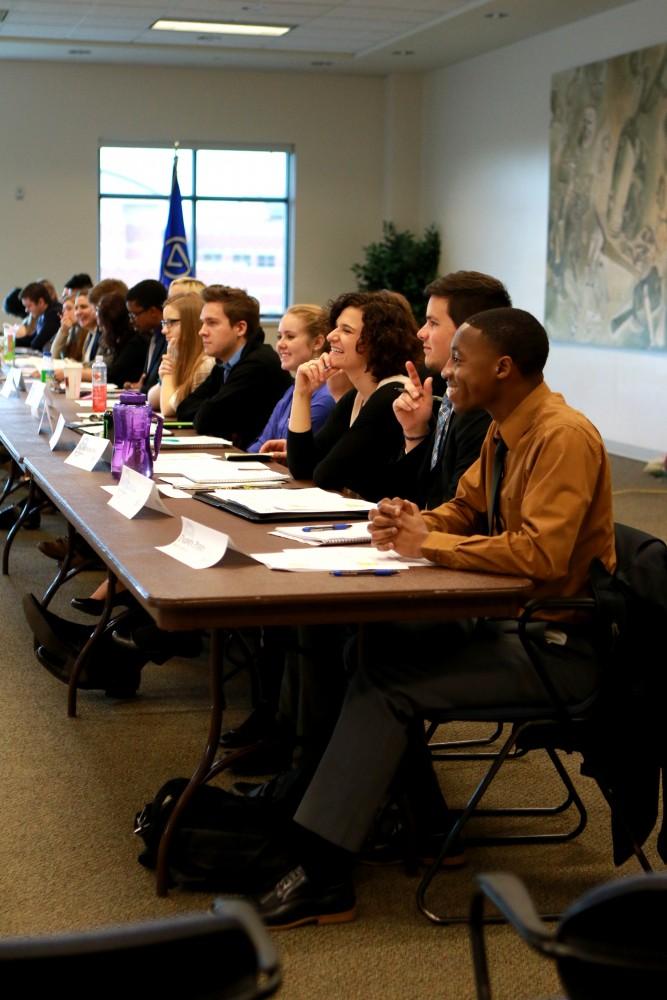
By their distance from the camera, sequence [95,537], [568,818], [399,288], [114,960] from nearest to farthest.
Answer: [114,960] < [95,537] < [568,818] < [399,288]

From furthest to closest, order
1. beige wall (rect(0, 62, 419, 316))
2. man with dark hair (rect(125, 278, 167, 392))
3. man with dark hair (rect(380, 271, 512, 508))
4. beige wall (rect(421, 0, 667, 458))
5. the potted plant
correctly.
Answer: the potted plant
beige wall (rect(0, 62, 419, 316))
beige wall (rect(421, 0, 667, 458))
man with dark hair (rect(125, 278, 167, 392))
man with dark hair (rect(380, 271, 512, 508))

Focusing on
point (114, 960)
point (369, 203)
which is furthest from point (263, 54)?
point (114, 960)

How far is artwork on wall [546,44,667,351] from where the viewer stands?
9.78 metres

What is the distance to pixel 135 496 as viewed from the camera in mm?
3100

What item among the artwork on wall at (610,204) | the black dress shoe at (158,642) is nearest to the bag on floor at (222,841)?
the black dress shoe at (158,642)

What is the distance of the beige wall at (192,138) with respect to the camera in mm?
13758

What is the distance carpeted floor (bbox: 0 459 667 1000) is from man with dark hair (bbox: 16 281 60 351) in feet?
21.2

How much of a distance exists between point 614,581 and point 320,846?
737 millimetres

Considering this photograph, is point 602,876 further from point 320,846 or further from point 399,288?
point 399,288

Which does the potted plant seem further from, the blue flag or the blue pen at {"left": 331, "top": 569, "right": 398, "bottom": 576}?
the blue pen at {"left": 331, "top": 569, "right": 398, "bottom": 576}

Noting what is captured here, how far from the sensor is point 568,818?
302 cm

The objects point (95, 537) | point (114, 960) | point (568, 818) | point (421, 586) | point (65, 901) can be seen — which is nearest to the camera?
point (114, 960)

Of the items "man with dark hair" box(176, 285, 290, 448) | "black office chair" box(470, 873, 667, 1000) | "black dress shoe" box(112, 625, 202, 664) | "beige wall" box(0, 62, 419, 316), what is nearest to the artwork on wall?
"beige wall" box(0, 62, 419, 316)

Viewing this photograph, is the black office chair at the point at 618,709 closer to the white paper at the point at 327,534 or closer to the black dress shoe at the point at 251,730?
the white paper at the point at 327,534
